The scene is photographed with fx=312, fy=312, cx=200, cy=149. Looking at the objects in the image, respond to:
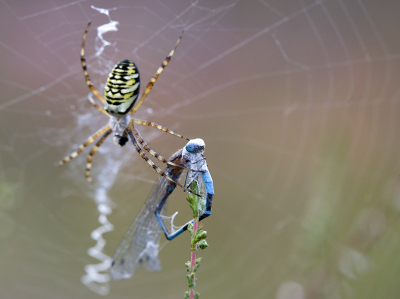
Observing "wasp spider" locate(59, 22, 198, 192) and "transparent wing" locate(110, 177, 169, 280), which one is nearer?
"transparent wing" locate(110, 177, 169, 280)

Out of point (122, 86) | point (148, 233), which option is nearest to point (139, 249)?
point (148, 233)

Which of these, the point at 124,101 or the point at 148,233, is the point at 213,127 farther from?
the point at 148,233

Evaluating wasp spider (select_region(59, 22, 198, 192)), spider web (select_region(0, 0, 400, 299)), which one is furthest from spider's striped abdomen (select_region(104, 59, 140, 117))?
spider web (select_region(0, 0, 400, 299))

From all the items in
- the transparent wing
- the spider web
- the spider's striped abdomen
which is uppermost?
the spider web

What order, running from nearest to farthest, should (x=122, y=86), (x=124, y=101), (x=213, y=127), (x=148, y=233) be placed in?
1. (x=148, y=233)
2. (x=122, y=86)
3. (x=124, y=101)
4. (x=213, y=127)

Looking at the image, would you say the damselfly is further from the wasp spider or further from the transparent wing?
the wasp spider

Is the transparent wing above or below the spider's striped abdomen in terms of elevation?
below

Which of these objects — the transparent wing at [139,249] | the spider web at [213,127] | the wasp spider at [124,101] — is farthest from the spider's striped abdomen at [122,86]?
the spider web at [213,127]
